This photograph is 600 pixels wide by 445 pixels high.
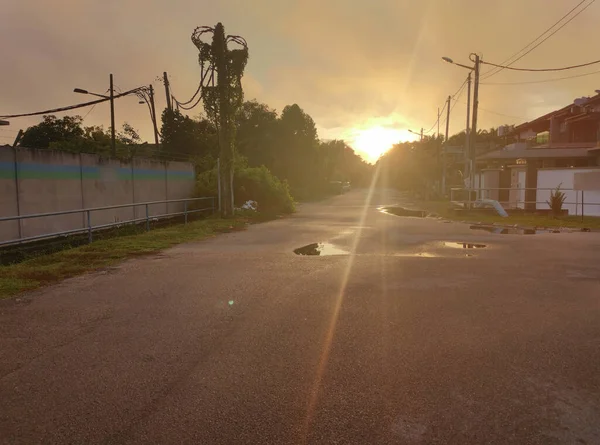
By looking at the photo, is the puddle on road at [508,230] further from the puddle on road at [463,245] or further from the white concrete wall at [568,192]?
the white concrete wall at [568,192]

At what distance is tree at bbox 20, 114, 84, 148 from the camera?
3616cm

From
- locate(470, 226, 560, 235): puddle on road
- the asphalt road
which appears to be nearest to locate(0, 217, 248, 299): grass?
the asphalt road

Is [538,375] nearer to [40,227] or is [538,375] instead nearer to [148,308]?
[148,308]

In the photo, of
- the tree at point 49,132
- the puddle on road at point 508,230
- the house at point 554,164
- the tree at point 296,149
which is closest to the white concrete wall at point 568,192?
the house at point 554,164

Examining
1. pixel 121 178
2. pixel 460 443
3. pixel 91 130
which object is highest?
pixel 91 130

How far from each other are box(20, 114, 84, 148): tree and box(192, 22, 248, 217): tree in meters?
21.0

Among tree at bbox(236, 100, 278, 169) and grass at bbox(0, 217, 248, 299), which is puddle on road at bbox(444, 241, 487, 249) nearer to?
grass at bbox(0, 217, 248, 299)

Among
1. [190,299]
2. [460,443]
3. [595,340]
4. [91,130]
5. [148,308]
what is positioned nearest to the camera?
[460,443]

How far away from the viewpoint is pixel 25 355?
4.43m

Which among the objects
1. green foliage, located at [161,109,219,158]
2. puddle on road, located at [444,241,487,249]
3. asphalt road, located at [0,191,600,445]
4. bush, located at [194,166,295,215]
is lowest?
puddle on road, located at [444,241,487,249]

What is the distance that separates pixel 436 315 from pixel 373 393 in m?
2.42

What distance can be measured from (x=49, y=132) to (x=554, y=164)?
3935cm

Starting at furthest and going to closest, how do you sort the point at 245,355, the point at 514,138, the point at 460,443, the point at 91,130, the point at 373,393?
the point at 514,138, the point at 91,130, the point at 245,355, the point at 373,393, the point at 460,443

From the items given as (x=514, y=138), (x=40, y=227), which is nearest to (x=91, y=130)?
(x=40, y=227)
